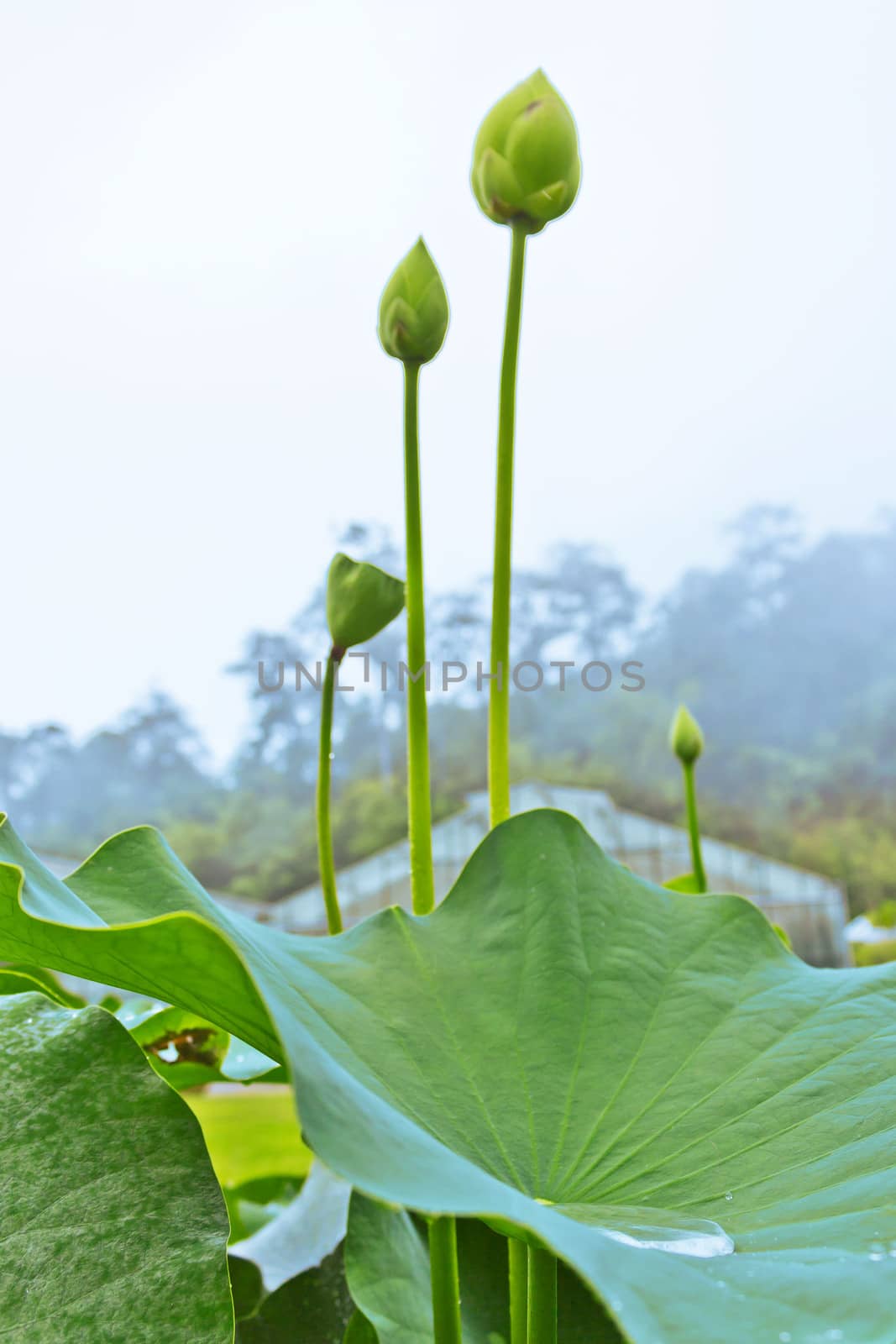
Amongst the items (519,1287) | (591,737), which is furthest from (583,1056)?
(591,737)

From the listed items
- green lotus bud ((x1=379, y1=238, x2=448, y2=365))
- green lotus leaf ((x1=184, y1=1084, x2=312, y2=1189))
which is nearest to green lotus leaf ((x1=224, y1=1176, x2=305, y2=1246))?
green lotus bud ((x1=379, y1=238, x2=448, y2=365))

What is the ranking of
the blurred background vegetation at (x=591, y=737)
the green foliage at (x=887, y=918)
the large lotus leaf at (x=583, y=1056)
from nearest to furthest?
the large lotus leaf at (x=583, y=1056)
the green foliage at (x=887, y=918)
the blurred background vegetation at (x=591, y=737)

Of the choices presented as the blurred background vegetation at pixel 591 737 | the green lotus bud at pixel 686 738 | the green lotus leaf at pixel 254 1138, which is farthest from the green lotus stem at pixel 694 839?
the blurred background vegetation at pixel 591 737

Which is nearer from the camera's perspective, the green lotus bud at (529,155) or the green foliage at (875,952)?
the green lotus bud at (529,155)

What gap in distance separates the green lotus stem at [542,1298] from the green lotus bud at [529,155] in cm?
25

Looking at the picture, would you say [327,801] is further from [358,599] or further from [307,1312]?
[307,1312]

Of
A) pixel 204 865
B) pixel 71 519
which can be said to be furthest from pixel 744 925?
pixel 71 519

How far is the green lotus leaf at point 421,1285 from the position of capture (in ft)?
0.91

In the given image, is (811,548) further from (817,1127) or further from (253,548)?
(817,1127)

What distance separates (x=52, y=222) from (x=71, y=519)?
317cm

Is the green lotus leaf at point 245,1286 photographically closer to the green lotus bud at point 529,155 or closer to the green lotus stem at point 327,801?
the green lotus stem at point 327,801

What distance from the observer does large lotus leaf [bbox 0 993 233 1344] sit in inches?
7.0

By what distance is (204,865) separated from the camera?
18.3ft

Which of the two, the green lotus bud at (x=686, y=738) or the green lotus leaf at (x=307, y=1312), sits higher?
the green lotus bud at (x=686, y=738)
